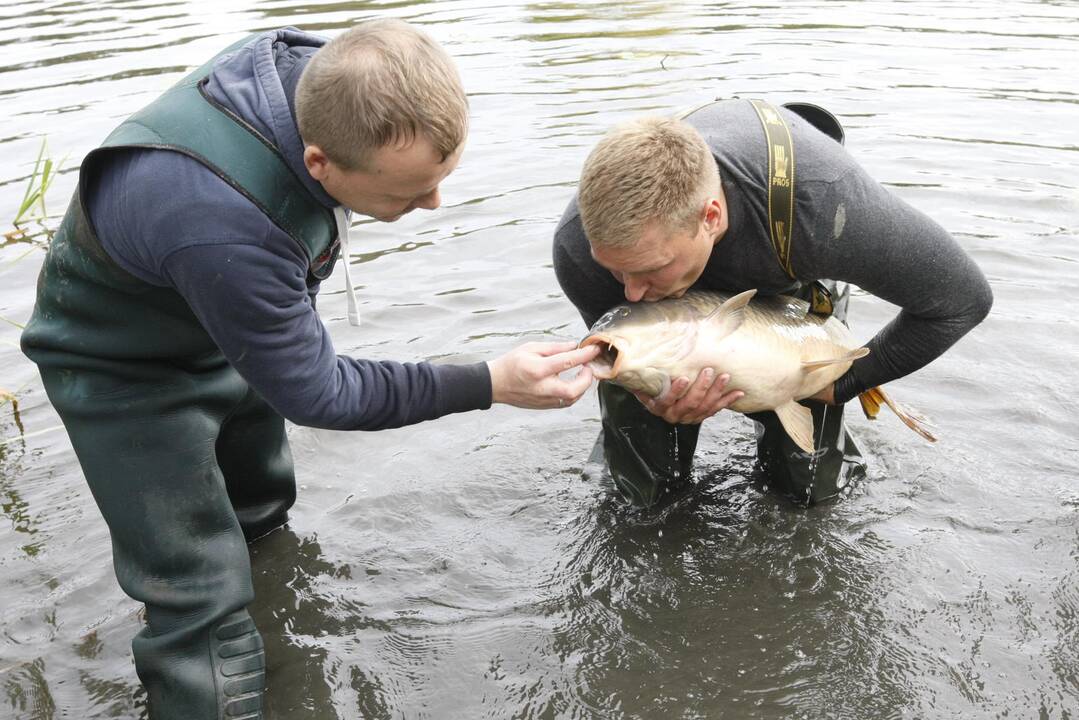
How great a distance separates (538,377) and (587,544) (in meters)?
1.28

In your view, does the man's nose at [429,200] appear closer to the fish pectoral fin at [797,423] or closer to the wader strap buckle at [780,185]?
the wader strap buckle at [780,185]

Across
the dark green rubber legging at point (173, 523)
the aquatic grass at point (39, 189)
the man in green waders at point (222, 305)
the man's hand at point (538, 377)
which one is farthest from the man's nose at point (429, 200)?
the aquatic grass at point (39, 189)

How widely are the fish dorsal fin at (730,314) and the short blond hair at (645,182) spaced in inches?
13.3

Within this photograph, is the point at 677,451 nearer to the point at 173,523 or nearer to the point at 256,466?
the point at 256,466

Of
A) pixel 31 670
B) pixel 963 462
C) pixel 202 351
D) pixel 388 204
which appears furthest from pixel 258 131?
pixel 963 462

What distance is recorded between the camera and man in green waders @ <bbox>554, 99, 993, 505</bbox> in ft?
11.1

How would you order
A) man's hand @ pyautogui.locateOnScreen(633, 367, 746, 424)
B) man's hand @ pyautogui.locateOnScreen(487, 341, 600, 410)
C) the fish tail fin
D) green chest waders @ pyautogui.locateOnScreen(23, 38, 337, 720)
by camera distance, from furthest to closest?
the fish tail fin → man's hand @ pyautogui.locateOnScreen(633, 367, 746, 424) → man's hand @ pyautogui.locateOnScreen(487, 341, 600, 410) → green chest waders @ pyautogui.locateOnScreen(23, 38, 337, 720)

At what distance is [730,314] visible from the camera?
3.67 m

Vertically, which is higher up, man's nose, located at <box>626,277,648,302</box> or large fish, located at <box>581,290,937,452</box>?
man's nose, located at <box>626,277,648,302</box>

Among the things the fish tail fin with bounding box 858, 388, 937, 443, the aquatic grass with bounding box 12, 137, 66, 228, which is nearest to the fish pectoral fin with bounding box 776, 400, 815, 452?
the fish tail fin with bounding box 858, 388, 937, 443

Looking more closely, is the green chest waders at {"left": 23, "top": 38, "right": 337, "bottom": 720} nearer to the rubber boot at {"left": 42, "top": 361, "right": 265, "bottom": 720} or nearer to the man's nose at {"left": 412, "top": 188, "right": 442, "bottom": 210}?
the rubber boot at {"left": 42, "top": 361, "right": 265, "bottom": 720}

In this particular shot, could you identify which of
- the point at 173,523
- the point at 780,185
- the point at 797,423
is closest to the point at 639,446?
the point at 797,423

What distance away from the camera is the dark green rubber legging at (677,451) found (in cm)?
443

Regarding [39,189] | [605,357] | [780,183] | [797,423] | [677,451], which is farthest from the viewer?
[39,189]
